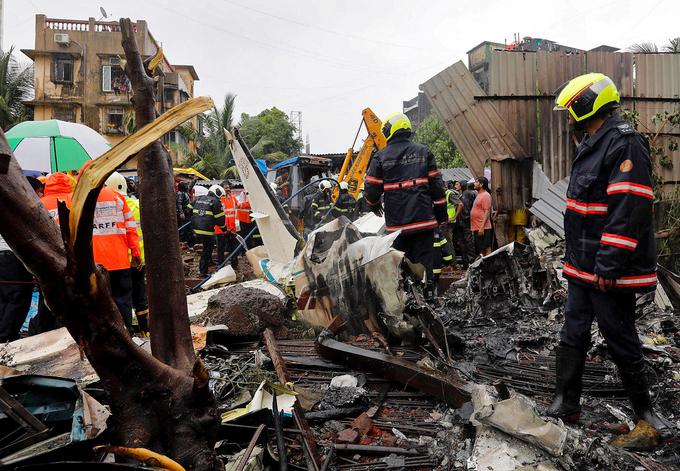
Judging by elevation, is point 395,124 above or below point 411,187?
above

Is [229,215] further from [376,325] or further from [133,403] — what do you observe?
[133,403]

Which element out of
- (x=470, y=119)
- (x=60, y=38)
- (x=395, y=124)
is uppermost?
(x=60, y=38)

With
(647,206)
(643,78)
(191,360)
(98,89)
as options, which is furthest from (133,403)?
(98,89)

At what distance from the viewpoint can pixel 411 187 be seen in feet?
15.9

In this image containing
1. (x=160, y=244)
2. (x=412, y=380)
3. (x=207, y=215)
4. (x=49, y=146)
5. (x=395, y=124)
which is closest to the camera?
(x=160, y=244)

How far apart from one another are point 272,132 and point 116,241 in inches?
1366

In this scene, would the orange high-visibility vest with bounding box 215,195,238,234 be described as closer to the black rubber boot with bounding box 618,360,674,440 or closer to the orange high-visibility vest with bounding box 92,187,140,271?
the orange high-visibility vest with bounding box 92,187,140,271

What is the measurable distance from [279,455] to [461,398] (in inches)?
51.3

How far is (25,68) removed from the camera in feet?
95.0

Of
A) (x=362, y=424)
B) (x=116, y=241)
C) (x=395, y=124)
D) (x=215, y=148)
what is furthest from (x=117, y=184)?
(x=215, y=148)

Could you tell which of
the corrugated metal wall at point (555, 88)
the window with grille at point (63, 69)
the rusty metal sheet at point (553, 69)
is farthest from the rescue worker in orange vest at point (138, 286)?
the window with grille at point (63, 69)

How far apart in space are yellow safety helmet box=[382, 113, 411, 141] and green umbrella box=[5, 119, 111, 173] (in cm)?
362

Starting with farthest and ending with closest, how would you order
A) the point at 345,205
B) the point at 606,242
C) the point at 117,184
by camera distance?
the point at 345,205
the point at 117,184
the point at 606,242

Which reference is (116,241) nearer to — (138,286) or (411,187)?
(138,286)
